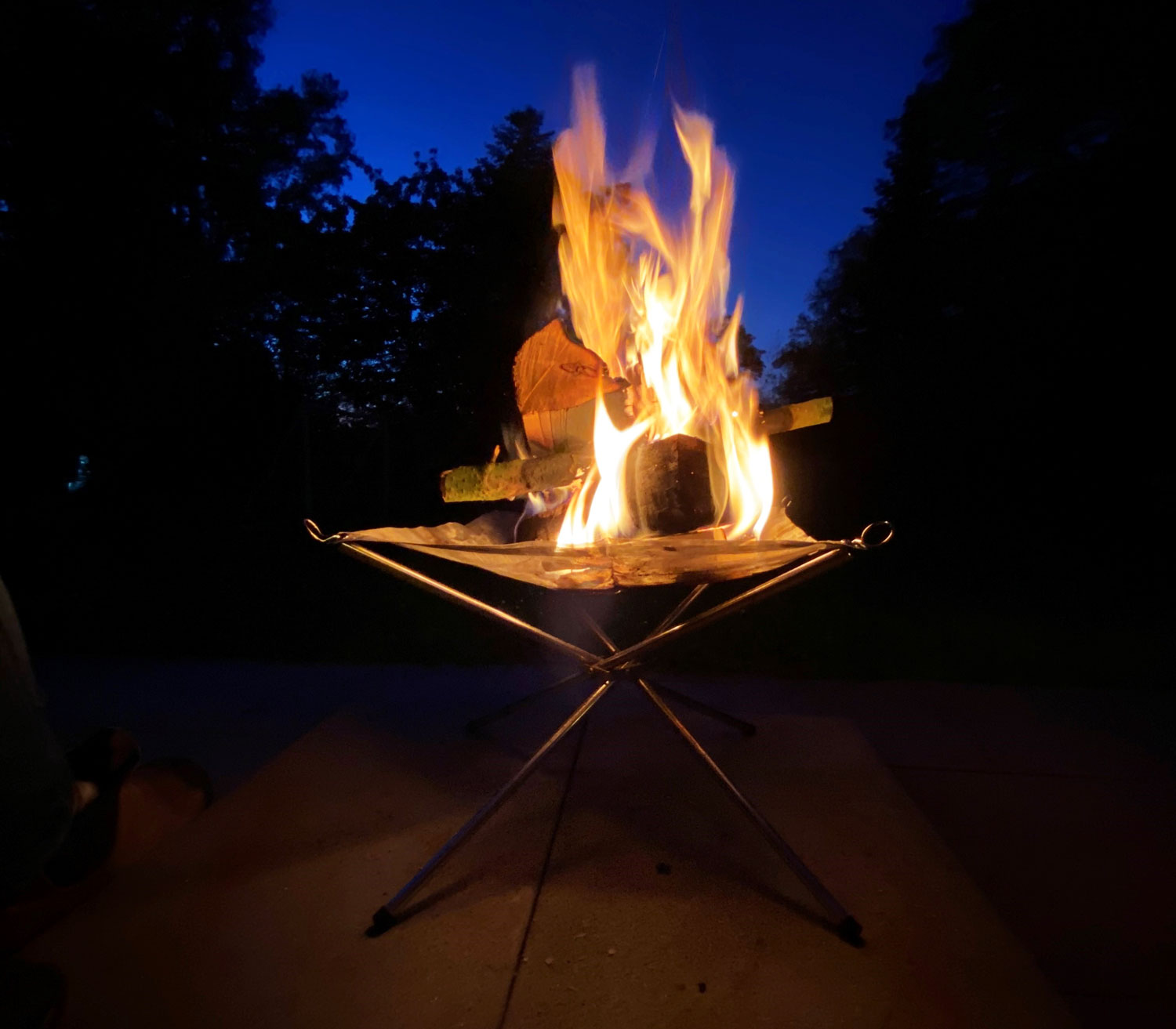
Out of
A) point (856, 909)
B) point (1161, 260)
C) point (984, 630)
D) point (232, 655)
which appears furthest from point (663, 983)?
point (1161, 260)

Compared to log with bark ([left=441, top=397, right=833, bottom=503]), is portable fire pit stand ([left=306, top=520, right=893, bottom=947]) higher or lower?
lower

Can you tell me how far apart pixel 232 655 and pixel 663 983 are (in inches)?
151

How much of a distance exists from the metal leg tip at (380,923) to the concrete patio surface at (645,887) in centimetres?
4

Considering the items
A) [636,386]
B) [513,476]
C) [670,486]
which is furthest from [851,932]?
[636,386]

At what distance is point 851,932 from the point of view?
57.1 inches

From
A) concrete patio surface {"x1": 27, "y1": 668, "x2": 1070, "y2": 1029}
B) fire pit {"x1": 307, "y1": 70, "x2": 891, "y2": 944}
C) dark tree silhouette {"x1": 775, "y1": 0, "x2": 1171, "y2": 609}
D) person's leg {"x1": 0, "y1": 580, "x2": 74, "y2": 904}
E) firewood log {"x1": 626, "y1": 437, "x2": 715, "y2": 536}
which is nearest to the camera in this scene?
person's leg {"x1": 0, "y1": 580, "x2": 74, "y2": 904}

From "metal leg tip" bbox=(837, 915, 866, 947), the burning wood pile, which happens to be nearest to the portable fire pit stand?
"metal leg tip" bbox=(837, 915, 866, 947)

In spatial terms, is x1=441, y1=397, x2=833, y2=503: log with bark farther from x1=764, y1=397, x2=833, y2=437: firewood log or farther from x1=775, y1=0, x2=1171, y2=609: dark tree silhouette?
x1=775, y1=0, x2=1171, y2=609: dark tree silhouette

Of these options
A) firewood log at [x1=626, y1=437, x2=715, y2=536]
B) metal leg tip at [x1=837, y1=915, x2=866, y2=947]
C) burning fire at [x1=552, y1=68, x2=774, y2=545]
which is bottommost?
metal leg tip at [x1=837, y1=915, x2=866, y2=947]

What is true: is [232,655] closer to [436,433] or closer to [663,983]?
[436,433]

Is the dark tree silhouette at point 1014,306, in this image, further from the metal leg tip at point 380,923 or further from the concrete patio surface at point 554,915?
the metal leg tip at point 380,923

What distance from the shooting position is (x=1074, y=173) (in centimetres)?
523

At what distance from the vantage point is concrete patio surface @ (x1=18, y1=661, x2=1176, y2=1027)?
133 cm

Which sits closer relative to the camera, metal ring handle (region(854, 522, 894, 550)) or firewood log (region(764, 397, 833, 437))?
metal ring handle (region(854, 522, 894, 550))
